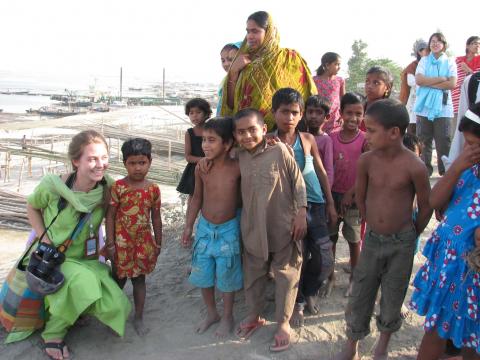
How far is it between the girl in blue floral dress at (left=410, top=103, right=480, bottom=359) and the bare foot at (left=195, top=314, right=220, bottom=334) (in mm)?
1474

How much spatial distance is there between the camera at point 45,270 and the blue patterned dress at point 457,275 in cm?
228

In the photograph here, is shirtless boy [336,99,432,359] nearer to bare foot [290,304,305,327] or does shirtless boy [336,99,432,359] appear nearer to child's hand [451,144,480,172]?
child's hand [451,144,480,172]

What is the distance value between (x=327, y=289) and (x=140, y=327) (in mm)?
1498

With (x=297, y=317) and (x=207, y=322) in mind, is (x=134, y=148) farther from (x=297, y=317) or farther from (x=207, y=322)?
(x=297, y=317)

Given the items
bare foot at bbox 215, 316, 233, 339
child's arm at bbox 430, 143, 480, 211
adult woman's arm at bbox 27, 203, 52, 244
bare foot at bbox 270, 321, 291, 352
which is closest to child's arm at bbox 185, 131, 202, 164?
adult woman's arm at bbox 27, 203, 52, 244

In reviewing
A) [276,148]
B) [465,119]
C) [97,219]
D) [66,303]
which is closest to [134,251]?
[97,219]

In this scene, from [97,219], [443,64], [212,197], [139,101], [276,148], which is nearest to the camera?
[276,148]

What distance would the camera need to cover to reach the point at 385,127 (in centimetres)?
228

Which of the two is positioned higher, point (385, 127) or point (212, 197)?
point (385, 127)

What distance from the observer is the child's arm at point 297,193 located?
2656 millimetres

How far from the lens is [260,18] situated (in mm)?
2998

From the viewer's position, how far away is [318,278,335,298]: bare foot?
329cm

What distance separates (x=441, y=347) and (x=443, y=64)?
14.1ft

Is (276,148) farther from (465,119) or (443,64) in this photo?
(443,64)
